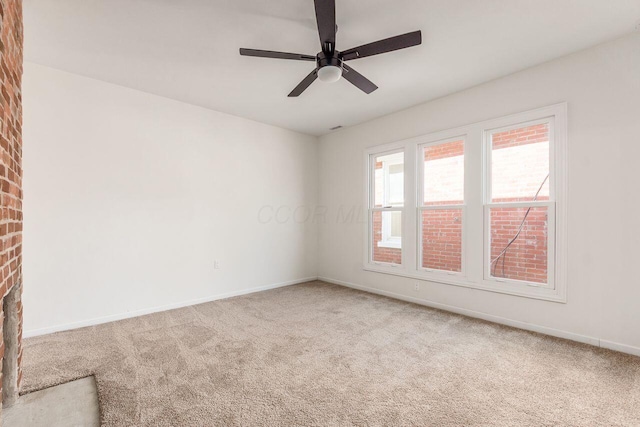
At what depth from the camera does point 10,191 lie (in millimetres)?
1661

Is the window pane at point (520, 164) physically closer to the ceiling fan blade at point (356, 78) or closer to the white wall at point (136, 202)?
the ceiling fan blade at point (356, 78)

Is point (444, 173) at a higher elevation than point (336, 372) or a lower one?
higher

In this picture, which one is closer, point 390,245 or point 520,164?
point 520,164

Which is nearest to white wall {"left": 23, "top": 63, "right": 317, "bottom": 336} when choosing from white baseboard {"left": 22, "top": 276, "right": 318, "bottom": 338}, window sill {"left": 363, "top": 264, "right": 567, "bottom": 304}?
white baseboard {"left": 22, "top": 276, "right": 318, "bottom": 338}

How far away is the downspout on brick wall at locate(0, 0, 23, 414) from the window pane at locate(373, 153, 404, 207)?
4.02m

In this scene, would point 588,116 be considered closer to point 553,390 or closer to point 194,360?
point 553,390

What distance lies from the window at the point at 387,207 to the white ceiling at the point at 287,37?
1267mm

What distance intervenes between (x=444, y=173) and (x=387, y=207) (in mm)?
982

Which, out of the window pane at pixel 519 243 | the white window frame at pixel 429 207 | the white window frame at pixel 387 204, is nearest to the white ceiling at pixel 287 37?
the white window frame at pixel 429 207

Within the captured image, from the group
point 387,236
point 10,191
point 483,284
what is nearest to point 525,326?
point 483,284

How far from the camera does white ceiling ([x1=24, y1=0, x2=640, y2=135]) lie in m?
2.20

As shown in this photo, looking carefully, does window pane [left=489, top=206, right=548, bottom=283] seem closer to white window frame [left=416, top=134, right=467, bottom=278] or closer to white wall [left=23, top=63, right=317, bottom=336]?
white window frame [left=416, top=134, right=467, bottom=278]

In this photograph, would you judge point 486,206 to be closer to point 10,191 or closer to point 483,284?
point 483,284

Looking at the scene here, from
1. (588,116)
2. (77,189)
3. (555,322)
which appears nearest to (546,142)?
(588,116)
